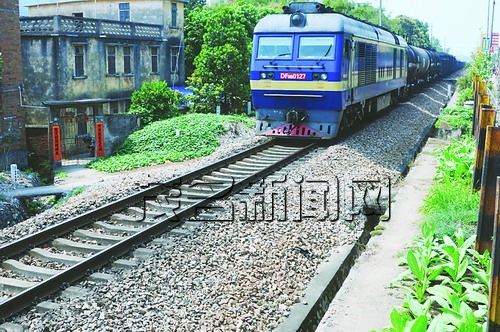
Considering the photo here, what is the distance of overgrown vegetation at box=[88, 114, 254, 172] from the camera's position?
55.8ft

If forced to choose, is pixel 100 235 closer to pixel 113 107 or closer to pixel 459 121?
pixel 459 121

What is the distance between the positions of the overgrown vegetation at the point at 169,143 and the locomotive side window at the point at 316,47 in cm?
449

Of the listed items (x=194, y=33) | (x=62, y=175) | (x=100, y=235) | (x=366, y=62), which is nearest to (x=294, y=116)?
(x=366, y=62)

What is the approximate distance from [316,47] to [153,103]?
9973mm

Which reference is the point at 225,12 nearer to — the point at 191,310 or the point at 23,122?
the point at 23,122

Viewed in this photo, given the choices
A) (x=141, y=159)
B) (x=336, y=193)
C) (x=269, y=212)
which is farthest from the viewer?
(x=141, y=159)

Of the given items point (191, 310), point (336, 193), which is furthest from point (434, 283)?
point (336, 193)

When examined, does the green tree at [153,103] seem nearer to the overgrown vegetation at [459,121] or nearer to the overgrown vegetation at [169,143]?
the overgrown vegetation at [169,143]

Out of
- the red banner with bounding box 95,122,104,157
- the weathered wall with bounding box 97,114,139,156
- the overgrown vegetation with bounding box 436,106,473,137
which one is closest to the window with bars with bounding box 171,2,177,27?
the weathered wall with bounding box 97,114,139,156

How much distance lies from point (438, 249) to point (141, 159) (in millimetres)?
12943

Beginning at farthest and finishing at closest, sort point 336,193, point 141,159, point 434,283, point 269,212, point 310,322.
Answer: point 141,159, point 336,193, point 269,212, point 310,322, point 434,283

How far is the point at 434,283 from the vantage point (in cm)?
503

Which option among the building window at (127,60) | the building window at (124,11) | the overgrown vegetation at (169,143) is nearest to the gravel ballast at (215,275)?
the overgrown vegetation at (169,143)

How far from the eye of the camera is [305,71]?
13883 millimetres
